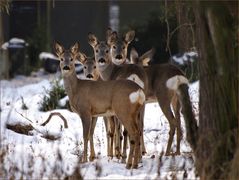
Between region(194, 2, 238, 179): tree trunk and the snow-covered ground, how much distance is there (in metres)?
0.33

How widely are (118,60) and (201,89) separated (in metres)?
4.18

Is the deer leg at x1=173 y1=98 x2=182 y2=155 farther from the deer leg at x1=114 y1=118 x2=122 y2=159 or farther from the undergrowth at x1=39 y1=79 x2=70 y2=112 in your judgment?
the undergrowth at x1=39 y1=79 x2=70 y2=112

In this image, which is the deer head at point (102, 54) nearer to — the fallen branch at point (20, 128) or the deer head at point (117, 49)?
the deer head at point (117, 49)

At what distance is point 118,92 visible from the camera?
9594 millimetres

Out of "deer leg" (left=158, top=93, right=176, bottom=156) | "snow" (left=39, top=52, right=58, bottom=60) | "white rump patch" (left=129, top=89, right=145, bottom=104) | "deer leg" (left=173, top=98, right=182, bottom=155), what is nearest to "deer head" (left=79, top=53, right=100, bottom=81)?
"deer leg" (left=158, top=93, right=176, bottom=156)

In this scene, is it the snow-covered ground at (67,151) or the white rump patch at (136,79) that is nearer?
the snow-covered ground at (67,151)

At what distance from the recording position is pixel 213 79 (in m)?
7.58

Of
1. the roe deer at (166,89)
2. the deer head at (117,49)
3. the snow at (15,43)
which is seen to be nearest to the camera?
the roe deer at (166,89)

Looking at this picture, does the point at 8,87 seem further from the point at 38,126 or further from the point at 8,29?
the point at 38,126

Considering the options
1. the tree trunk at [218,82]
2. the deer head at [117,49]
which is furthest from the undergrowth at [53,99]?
the tree trunk at [218,82]

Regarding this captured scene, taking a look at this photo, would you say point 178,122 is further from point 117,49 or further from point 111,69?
point 117,49

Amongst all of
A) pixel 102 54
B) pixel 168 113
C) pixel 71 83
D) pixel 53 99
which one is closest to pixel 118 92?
pixel 71 83

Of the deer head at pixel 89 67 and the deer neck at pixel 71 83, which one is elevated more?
the deer head at pixel 89 67

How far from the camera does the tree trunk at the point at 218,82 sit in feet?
24.4
